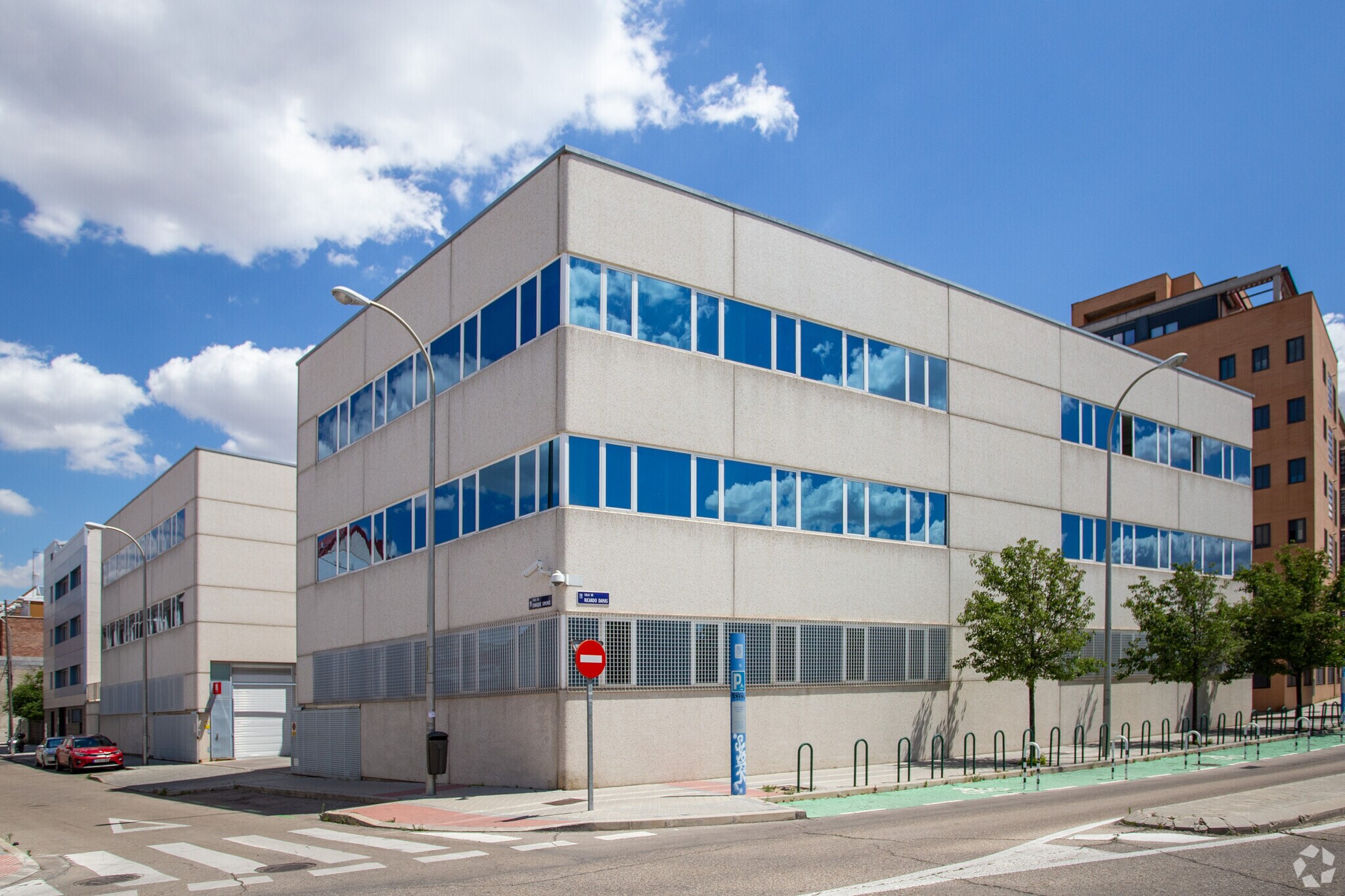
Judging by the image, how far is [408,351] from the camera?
28.0 metres

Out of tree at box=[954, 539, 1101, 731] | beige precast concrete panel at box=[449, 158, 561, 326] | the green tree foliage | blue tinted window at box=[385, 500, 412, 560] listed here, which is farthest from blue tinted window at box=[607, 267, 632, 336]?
the green tree foliage

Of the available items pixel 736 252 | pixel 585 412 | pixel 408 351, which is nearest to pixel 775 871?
pixel 585 412

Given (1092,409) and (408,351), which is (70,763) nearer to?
(408,351)

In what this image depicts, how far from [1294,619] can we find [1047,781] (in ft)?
69.5

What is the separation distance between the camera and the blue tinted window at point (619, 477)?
2136 centimetres

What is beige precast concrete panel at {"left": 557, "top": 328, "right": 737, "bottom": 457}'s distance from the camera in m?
21.0

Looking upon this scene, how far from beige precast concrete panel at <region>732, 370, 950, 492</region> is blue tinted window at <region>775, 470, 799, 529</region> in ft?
0.96

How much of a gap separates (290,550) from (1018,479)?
3415 cm

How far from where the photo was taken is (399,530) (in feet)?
90.5

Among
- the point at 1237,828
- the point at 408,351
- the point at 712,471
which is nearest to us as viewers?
the point at 1237,828

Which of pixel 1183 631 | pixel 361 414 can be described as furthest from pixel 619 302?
pixel 1183 631

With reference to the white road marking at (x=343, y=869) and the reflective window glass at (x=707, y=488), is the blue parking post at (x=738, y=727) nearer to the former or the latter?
the reflective window glass at (x=707, y=488)

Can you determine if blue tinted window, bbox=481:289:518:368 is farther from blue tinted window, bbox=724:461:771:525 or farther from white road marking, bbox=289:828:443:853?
white road marking, bbox=289:828:443:853

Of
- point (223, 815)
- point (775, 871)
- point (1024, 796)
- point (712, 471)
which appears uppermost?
point (712, 471)
